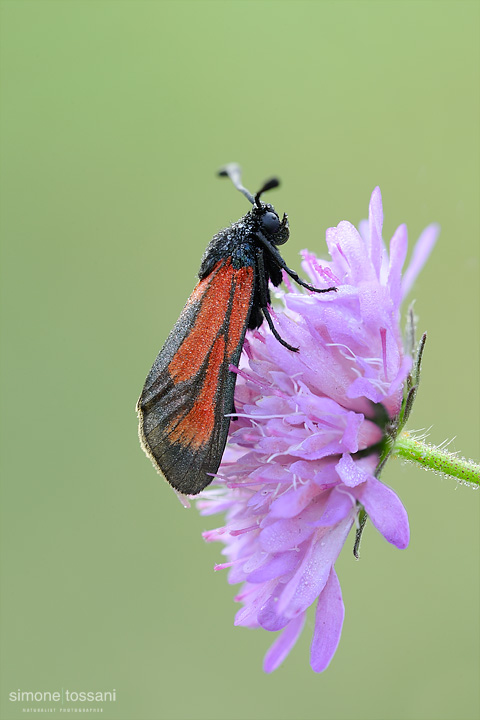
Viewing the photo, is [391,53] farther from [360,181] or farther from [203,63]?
[203,63]

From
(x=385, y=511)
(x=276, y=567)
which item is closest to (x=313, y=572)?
(x=276, y=567)

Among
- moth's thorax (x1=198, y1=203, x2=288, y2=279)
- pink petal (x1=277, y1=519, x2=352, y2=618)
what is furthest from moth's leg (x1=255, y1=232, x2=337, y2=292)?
pink petal (x1=277, y1=519, x2=352, y2=618)

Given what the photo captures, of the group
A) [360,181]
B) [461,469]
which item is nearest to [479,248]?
[360,181]

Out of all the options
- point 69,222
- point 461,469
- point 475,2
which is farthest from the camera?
point 69,222

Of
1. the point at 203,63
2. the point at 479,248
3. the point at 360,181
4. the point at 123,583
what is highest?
the point at 203,63

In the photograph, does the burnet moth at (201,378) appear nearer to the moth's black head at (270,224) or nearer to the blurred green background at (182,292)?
the moth's black head at (270,224)

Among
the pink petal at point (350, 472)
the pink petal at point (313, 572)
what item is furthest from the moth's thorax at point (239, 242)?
the pink petal at point (313, 572)

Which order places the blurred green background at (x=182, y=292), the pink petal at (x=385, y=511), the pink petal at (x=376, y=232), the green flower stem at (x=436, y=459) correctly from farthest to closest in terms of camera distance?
the blurred green background at (x=182, y=292)
the pink petal at (x=376, y=232)
the green flower stem at (x=436, y=459)
the pink petal at (x=385, y=511)

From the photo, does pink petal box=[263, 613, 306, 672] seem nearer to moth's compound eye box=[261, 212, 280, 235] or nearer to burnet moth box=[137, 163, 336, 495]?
burnet moth box=[137, 163, 336, 495]
